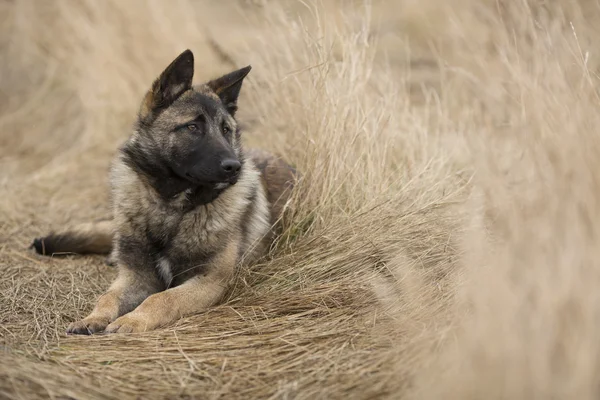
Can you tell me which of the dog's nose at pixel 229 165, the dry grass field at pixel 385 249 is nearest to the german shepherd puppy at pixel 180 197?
the dog's nose at pixel 229 165

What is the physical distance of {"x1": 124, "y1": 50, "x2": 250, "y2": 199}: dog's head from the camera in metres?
4.18

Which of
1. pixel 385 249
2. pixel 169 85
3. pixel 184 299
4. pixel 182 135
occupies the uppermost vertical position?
pixel 169 85

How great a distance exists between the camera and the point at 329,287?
13.1ft

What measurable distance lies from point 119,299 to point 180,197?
75 centimetres

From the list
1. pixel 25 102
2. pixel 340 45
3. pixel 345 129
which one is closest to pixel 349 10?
pixel 340 45

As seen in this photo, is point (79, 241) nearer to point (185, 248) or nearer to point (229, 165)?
point (185, 248)

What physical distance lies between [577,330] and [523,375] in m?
0.24

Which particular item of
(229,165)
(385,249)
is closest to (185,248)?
(229,165)

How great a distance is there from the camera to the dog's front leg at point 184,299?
12.2ft

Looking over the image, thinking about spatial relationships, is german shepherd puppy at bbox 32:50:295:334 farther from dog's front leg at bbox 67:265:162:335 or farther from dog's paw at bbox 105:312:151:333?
dog's paw at bbox 105:312:151:333

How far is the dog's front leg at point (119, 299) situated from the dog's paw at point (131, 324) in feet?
0.44

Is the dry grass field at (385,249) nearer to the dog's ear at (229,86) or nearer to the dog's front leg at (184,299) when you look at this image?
the dog's front leg at (184,299)

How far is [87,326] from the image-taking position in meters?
3.72

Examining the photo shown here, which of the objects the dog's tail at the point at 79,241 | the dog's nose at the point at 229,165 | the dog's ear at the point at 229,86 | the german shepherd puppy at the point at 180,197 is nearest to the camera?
the dog's nose at the point at 229,165
